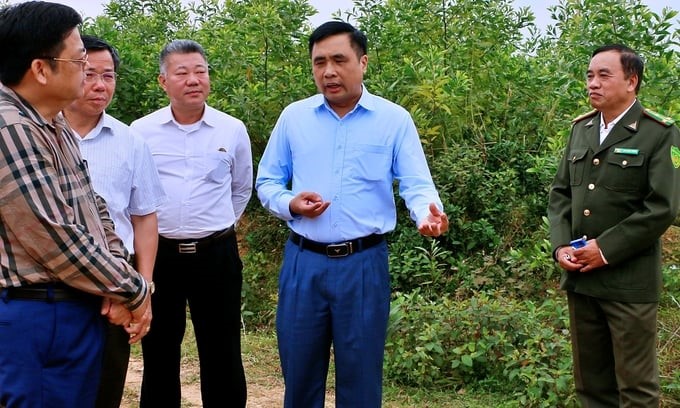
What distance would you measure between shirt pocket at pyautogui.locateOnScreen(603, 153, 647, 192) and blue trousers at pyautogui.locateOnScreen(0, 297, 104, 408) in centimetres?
249

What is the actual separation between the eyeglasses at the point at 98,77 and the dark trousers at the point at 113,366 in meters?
1.27

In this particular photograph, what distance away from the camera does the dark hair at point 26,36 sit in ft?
8.11

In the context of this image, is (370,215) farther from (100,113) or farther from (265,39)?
(265,39)

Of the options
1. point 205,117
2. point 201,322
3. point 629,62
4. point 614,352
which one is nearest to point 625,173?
point 629,62

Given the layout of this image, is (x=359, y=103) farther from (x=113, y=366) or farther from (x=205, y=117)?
(x=113, y=366)

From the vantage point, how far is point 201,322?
4.22m

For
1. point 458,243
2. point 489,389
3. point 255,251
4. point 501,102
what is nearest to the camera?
point 489,389

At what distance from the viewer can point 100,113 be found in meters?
3.66

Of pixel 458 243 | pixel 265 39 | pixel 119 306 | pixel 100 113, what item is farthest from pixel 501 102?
pixel 119 306

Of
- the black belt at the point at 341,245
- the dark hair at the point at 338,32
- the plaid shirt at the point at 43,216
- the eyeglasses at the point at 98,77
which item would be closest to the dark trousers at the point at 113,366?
the plaid shirt at the point at 43,216

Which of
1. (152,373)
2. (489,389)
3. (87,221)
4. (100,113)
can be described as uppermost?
(100,113)

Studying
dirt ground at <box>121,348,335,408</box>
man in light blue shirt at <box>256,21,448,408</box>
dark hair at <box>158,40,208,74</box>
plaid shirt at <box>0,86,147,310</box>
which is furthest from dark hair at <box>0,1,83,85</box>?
dirt ground at <box>121,348,335,408</box>

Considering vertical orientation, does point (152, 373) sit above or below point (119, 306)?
below

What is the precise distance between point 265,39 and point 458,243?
2.66m
